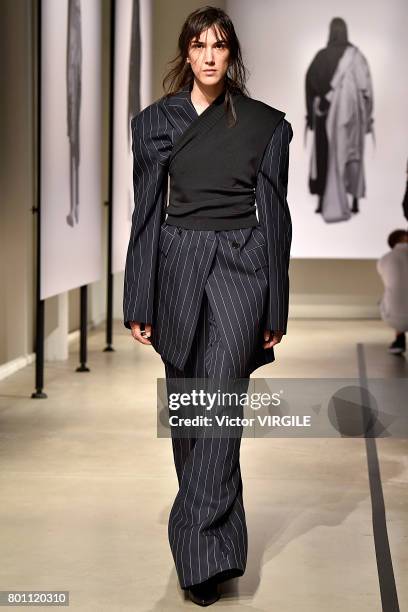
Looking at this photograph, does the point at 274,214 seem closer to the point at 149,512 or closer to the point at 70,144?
the point at 149,512

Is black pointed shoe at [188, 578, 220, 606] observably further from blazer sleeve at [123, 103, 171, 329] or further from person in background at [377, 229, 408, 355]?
person in background at [377, 229, 408, 355]

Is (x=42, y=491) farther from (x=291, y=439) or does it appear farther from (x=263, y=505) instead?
(x=291, y=439)

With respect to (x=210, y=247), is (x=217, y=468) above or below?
below

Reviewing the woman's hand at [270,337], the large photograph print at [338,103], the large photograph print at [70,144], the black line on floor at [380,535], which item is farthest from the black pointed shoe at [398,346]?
the woman's hand at [270,337]

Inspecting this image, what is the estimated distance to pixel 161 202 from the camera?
285 centimetres

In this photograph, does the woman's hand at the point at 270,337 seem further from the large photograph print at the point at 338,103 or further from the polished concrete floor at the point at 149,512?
the large photograph print at the point at 338,103

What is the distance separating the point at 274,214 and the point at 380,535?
1141 millimetres

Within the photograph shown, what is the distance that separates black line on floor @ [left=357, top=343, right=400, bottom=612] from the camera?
9.41ft

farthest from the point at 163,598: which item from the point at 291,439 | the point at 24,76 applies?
the point at 24,76

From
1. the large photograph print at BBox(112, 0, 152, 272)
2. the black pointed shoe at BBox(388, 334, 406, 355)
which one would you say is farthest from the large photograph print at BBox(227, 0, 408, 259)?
the black pointed shoe at BBox(388, 334, 406, 355)

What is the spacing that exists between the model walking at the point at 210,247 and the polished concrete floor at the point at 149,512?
20cm

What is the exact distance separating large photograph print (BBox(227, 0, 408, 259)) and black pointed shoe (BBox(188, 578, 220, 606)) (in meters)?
7.52

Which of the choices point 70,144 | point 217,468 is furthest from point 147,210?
point 70,144

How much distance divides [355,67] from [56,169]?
5.00 m
